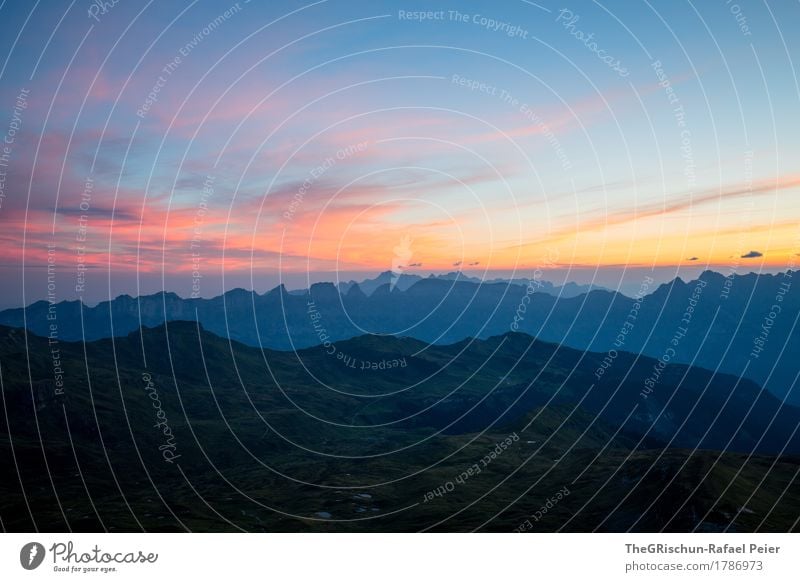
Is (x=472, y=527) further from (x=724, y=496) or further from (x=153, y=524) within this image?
(x=153, y=524)

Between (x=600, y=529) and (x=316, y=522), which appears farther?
(x=316, y=522)
